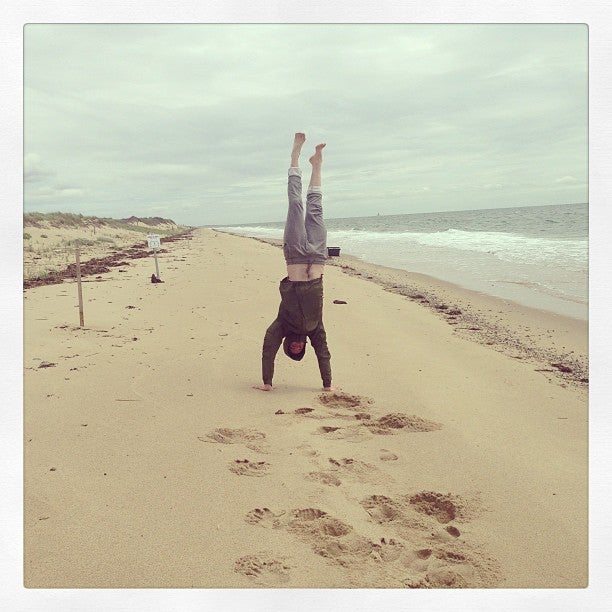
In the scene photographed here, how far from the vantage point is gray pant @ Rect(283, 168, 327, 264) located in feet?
16.3

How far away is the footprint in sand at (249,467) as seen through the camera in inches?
157

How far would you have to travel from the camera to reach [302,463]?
4164 millimetres

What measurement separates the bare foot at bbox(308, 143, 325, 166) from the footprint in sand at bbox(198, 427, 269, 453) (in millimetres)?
2515

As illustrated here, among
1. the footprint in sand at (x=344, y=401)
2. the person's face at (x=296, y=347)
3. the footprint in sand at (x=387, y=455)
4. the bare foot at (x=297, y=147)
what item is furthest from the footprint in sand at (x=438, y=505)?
the bare foot at (x=297, y=147)

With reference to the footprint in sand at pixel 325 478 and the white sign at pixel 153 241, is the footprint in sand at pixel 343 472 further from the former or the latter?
the white sign at pixel 153 241

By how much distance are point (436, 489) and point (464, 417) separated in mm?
1434

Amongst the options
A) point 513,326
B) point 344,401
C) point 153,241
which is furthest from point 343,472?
point 153,241

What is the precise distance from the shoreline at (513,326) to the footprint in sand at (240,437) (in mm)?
3957

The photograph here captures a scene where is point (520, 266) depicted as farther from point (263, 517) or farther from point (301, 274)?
point (263, 517)

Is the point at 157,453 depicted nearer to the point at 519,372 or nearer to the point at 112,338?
the point at 112,338

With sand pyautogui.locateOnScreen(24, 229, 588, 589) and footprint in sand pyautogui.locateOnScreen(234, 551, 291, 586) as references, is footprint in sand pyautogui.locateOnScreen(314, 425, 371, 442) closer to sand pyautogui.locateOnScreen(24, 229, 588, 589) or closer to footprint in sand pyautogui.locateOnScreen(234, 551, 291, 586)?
sand pyautogui.locateOnScreen(24, 229, 588, 589)

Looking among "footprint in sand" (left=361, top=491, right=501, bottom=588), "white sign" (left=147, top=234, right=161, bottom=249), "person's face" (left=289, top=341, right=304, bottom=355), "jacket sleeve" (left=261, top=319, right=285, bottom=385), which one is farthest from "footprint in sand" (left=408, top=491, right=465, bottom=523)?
"white sign" (left=147, top=234, right=161, bottom=249)

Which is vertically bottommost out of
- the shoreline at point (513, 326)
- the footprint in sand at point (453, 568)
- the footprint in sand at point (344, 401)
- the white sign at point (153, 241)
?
the footprint in sand at point (453, 568)

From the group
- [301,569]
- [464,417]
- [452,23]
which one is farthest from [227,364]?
[452,23]
